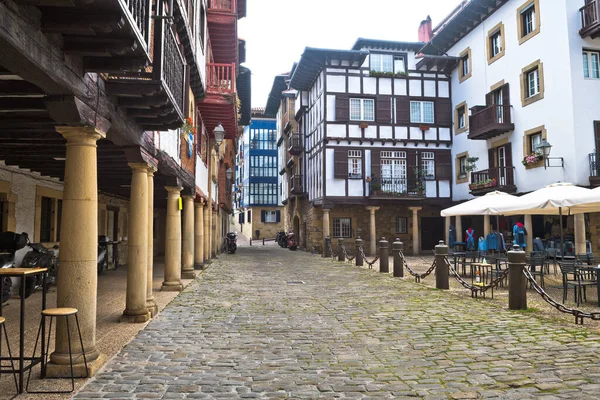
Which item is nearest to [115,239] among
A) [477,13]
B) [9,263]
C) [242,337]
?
[9,263]

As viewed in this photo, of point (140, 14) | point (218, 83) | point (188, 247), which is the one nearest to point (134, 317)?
point (140, 14)

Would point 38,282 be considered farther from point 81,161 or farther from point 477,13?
point 477,13

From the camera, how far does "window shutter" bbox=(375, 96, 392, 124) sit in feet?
85.9

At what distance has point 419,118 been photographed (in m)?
26.8

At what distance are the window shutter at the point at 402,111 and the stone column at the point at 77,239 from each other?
23.0m

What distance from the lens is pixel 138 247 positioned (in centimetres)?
742

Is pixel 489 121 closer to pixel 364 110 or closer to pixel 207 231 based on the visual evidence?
pixel 364 110

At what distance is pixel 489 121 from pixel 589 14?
5.71m

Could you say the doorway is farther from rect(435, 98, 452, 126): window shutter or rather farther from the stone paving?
the stone paving

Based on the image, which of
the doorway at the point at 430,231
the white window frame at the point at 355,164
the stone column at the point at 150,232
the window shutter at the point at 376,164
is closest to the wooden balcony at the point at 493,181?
the doorway at the point at 430,231

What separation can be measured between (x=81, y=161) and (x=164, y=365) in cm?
239

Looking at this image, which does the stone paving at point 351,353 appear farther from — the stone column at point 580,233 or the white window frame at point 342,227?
the white window frame at point 342,227

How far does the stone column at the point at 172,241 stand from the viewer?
1066 cm

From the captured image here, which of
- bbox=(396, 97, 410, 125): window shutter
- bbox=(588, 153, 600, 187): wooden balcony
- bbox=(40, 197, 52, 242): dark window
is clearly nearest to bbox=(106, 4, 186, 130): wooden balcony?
bbox=(40, 197, 52, 242): dark window
